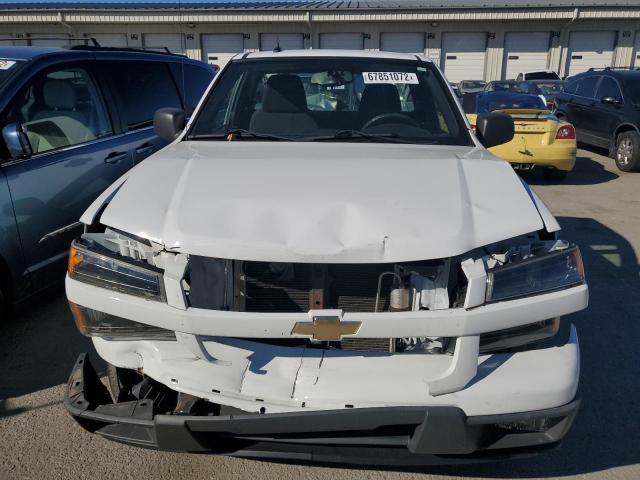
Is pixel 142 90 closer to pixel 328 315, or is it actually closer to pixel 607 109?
pixel 328 315

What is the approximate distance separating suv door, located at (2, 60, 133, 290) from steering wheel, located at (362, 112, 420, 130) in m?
2.10

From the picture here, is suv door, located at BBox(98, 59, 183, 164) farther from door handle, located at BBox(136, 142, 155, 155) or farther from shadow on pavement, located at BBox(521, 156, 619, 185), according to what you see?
shadow on pavement, located at BBox(521, 156, 619, 185)

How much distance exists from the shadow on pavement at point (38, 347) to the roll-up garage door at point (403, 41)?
2610cm

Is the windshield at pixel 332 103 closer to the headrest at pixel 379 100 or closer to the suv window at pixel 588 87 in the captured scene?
the headrest at pixel 379 100

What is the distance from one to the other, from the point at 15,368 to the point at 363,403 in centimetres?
239

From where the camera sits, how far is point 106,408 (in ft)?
6.79

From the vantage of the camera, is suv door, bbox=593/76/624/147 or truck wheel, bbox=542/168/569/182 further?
suv door, bbox=593/76/624/147

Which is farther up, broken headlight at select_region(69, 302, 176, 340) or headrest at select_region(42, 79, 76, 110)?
headrest at select_region(42, 79, 76, 110)

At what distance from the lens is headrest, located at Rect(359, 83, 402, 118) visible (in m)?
3.48

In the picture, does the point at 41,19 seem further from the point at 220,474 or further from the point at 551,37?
the point at 220,474

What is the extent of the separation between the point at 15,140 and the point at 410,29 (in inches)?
1054

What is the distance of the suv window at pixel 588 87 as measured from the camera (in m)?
10.7

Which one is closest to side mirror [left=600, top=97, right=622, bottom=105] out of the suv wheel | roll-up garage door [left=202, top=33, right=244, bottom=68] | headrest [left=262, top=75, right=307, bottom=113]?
the suv wheel

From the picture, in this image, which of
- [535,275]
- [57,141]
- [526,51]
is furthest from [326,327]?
[526,51]
